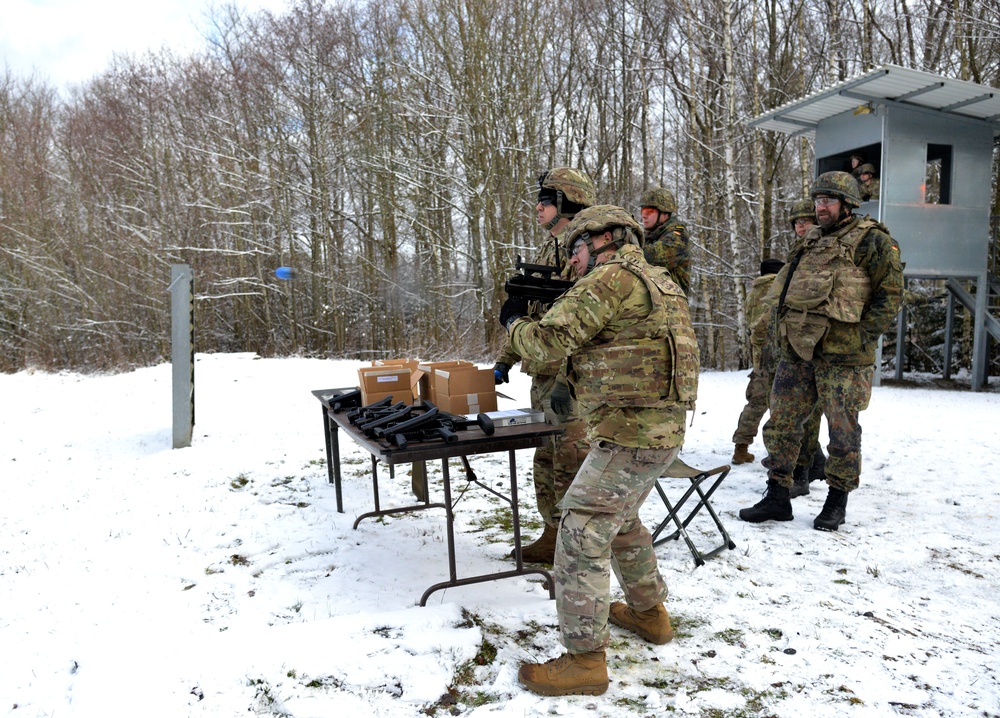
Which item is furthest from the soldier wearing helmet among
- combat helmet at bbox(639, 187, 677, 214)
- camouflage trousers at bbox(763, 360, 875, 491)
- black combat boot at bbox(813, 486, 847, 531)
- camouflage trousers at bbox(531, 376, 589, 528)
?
camouflage trousers at bbox(531, 376, 589, 528)

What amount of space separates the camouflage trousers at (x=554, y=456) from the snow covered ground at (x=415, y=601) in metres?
0.47

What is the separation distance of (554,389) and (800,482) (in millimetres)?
2491

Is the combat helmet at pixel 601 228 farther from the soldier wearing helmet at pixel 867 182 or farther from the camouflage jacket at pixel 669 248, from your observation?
the soldier wearing helmet at pixel 867 182

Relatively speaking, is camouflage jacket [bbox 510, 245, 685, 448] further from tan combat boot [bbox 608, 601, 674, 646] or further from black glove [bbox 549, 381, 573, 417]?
black glove [bbox 549, 381, 573, 417]

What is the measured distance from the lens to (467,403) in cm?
367

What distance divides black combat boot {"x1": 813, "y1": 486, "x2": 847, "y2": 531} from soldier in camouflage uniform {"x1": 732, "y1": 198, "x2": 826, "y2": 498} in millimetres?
616

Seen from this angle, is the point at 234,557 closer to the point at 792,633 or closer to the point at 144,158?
the point at 792,633

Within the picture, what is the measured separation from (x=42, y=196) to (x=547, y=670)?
19.8 meters

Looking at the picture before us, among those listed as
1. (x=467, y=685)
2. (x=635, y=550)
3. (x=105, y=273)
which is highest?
(x=105, y=273)

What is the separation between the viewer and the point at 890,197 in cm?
922

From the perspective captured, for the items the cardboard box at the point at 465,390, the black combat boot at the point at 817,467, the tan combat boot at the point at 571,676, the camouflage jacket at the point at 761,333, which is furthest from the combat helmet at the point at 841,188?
the tan combat boot at the point at 571,676

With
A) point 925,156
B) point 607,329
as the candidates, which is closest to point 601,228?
point 607,329

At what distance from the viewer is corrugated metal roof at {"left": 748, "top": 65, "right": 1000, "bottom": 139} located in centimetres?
826

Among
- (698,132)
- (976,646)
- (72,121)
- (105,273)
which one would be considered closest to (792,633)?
(976,646)
